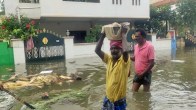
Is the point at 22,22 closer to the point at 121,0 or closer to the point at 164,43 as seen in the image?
the point at 121,0

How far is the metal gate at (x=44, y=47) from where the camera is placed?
16422 millimetres

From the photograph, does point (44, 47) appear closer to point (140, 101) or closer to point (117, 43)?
point (140, 101)

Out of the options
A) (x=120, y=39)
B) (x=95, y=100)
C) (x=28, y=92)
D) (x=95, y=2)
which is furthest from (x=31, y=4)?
(x=120, y=39)

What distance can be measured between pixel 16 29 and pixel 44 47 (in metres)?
1.95

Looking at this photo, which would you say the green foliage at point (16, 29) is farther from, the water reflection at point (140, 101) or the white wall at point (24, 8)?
the water reflection at point (140, 101)

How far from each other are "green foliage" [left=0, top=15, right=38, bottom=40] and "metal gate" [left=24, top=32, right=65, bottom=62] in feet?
1.31

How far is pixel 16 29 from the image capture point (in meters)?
16.8

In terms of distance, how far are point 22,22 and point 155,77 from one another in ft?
34.3

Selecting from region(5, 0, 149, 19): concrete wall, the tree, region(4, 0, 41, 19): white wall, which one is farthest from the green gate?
the tree

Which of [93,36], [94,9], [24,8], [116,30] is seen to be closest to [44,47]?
[24,8]

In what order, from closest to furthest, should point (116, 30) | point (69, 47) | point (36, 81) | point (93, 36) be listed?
point (116, 30) < point (36, 81) < point (69, 47) < point (93, 36)

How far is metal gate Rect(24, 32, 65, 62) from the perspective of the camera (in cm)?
1642

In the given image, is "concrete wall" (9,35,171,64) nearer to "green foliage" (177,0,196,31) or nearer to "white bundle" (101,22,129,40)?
"green foliage" (177,0,196,31)

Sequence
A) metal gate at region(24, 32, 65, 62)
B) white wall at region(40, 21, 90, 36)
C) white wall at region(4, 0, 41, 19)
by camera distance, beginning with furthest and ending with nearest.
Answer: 1. white wall at region(40, 21, 90, 36)
2. white wall at region(4, 0, 41, 19)
3. metal gate at region(24, 32, 65, 62)
